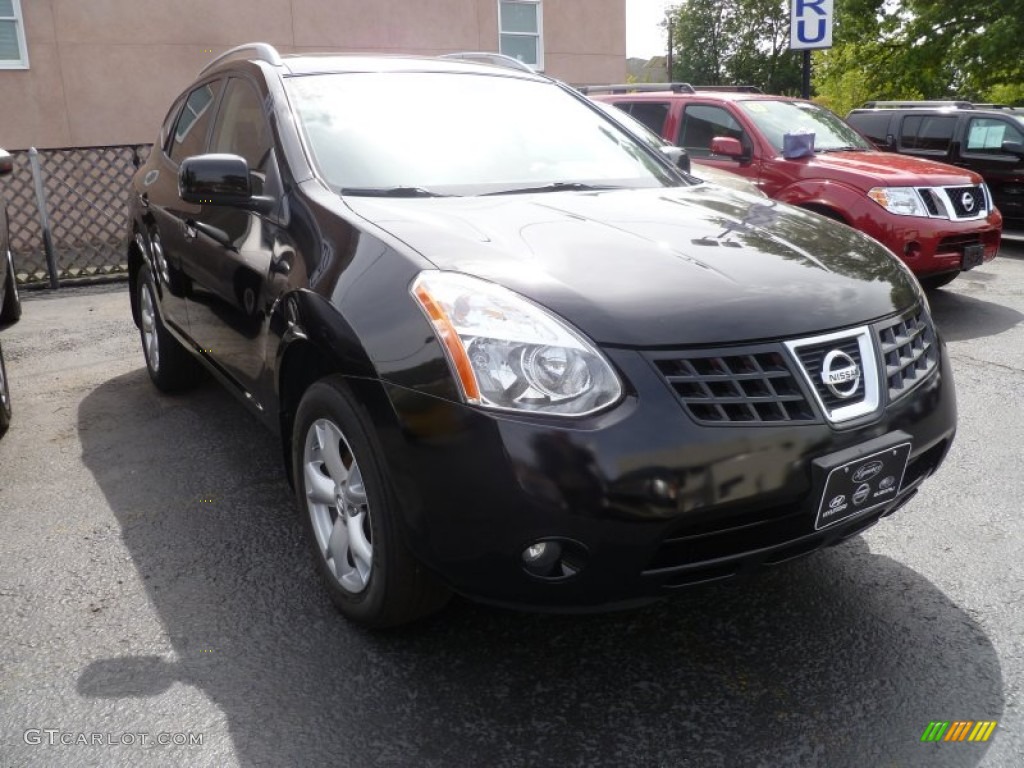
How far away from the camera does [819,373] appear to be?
91.4 inches

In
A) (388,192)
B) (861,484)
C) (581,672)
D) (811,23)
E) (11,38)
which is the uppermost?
(11,38)

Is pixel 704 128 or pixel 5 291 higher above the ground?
pixel 704 128

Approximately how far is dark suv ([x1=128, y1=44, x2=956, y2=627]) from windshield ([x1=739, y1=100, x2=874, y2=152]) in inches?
204

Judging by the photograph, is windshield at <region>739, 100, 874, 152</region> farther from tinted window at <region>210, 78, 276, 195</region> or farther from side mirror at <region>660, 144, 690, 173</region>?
tinted window at <region>210, 78, 276, 195</region>

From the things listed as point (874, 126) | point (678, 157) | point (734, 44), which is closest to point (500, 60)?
point (678, 157)

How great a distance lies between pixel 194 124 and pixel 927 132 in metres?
9.39

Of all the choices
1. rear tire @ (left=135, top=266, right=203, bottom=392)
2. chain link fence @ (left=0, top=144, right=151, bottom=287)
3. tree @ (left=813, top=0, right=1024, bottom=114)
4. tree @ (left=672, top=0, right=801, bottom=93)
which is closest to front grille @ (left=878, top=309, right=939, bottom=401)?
rear tire @ (left=135, top=266, right=203, bottom=392)

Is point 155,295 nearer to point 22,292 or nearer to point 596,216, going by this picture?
point 596,216

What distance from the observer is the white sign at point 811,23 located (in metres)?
11.1

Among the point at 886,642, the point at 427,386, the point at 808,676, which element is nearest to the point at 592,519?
the point at 427,386

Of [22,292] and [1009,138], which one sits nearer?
[22,292]

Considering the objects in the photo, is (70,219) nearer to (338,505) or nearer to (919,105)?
(338,505)

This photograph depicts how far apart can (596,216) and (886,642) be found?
1495mm

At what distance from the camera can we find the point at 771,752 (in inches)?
88.8
